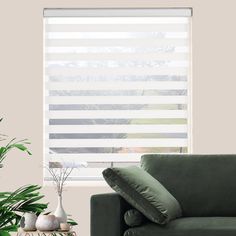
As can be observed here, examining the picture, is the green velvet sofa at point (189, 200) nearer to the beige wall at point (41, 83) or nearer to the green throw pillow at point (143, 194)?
the green throw pillow at point (143, 194)

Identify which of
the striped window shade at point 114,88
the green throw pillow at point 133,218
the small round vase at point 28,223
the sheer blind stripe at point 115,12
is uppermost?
the sheer blind stripe at point 115,12

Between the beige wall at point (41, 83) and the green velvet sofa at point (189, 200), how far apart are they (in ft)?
3.15

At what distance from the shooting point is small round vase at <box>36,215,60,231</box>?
18.2 feet

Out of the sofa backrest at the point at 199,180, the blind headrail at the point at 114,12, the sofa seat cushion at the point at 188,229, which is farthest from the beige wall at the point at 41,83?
the sofa seat cushion at the point at 188,229

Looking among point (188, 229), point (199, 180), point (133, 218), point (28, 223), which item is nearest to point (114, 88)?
point (199, 180)

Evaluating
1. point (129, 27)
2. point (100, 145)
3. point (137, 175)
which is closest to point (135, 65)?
point (129, 27)

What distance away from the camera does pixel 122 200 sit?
546 centimetres

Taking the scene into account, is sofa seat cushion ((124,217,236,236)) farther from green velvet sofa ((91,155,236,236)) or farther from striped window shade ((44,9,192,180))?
striped window shade ((44,9,192,180))

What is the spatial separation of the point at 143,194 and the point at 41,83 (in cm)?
202

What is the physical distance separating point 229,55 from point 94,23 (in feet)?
4.17

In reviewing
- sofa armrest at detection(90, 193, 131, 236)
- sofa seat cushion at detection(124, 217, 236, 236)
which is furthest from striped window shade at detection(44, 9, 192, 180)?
sofa seat cushion at detection(124, 217, 236, 236)

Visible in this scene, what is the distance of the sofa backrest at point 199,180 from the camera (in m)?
5.83

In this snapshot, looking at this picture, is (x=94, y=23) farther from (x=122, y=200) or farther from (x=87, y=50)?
(x=122, y=200)

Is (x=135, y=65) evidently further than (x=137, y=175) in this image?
Yes
